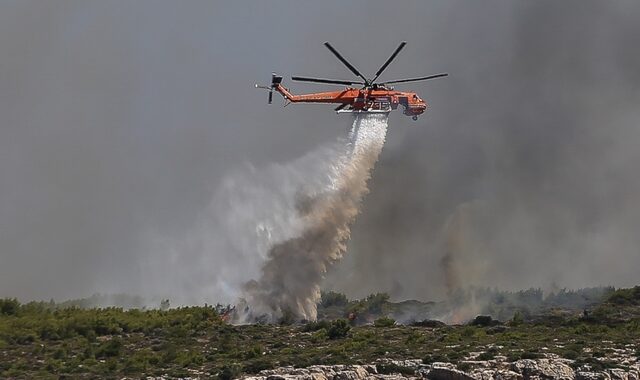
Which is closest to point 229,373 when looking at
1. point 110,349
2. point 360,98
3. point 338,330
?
point 110,349

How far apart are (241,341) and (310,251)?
18983 mm

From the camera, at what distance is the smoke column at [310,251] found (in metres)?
92.2

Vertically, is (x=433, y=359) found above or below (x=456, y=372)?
above


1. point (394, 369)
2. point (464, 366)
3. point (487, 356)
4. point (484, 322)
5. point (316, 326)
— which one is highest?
point (316, 326)

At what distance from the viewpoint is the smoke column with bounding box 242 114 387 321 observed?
92.2 meters

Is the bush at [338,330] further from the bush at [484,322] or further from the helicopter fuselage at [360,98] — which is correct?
the helicopter fuselage at [360,98]

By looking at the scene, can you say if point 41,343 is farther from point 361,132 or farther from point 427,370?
point 361,132

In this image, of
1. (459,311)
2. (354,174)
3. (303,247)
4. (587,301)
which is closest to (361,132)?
(354,174)

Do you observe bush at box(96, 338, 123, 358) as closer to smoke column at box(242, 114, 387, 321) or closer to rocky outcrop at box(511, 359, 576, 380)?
smoke column at box(242, 114, 387, 321)

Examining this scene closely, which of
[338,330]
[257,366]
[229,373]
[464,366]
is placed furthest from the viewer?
[338,330]

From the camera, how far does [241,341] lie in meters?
75.9

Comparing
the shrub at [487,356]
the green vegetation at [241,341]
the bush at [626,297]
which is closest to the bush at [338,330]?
the green vegetation at [241,341]

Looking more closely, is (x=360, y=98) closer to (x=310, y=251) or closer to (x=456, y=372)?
(x=310, y=251)

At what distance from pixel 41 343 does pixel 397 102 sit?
41765 millimetres
